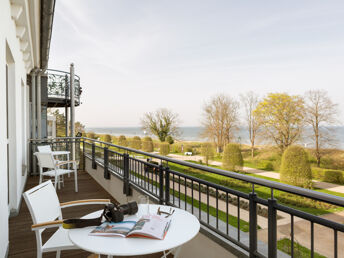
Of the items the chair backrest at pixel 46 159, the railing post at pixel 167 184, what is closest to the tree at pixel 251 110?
the chair backrest at pixel 46 159

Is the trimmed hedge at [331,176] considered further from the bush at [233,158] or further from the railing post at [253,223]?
the railing post at [253,223]

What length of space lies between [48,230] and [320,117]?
21608 mm

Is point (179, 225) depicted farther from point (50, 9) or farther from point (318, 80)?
point (318, 80)

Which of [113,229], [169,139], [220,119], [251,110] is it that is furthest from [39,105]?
[251,110]

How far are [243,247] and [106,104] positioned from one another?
145ft

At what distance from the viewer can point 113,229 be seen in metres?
1.39

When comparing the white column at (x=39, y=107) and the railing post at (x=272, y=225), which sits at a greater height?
the white column at (x=39, y=107)

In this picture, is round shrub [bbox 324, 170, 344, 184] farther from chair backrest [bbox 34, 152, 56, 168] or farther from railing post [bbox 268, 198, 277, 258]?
railing post [bbox 268, 198, 277, 258]

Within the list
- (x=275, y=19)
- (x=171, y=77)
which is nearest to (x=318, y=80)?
(x=275, y=19)

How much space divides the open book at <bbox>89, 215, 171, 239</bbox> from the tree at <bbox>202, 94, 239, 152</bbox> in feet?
81.5

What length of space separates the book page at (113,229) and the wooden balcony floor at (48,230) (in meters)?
1.36

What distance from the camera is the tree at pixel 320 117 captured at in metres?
18.8

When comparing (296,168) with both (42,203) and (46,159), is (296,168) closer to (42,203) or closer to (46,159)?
(46,159)

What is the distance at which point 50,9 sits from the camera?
3824mm
